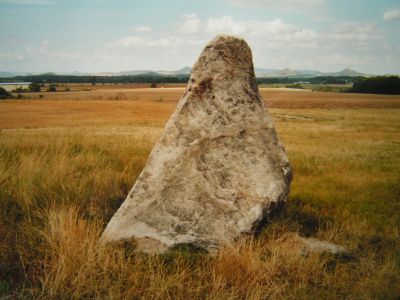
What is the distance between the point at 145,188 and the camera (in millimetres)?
5527

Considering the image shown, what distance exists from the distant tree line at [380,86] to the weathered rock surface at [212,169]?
348ft

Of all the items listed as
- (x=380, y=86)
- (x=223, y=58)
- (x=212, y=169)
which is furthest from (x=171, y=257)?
(x=380, y=86)

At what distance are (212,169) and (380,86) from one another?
359 ft

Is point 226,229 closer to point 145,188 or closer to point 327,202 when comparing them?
point 145,188

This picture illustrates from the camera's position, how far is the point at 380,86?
336 feet

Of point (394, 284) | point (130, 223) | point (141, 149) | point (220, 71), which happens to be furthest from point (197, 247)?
point (141, 149)

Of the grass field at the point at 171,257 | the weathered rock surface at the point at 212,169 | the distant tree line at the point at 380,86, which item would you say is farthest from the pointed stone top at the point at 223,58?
the distant tree line at the point at 380,86

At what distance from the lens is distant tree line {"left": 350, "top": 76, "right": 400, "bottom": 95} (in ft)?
326

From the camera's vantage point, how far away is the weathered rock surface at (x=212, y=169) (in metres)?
5.16

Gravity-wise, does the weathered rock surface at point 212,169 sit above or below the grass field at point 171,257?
above

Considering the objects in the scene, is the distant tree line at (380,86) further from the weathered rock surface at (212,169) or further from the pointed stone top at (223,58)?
the weathered rock surface at (212,169)

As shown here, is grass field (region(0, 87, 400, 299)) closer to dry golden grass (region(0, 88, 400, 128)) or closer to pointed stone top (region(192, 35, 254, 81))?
pointed stone top (region(192, 35, 254, 81))

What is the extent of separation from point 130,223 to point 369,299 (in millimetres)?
3011

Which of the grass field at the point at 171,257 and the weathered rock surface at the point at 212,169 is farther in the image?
the weathered rock surface at the point at 212,169
